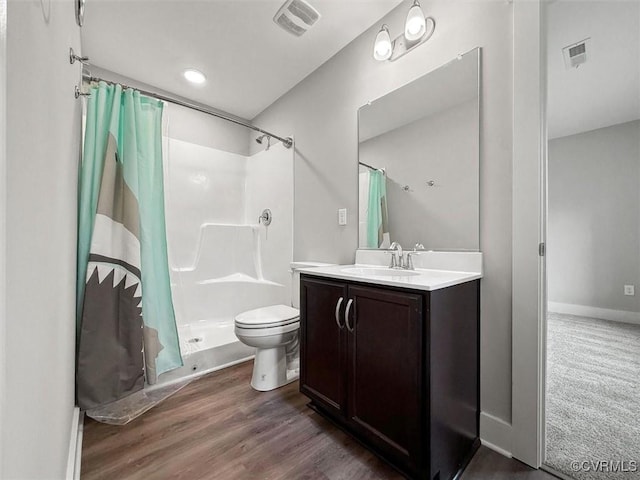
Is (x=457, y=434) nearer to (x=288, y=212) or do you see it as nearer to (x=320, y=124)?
(x=288, y=212)

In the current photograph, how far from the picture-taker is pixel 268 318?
5.99 feet

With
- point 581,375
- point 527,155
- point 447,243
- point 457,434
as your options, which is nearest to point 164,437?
point 457,434

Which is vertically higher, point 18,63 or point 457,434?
point 18,63

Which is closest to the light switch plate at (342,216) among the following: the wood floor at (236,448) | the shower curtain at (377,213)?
the shower curtain at (377,213)

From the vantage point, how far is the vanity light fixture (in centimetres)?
150

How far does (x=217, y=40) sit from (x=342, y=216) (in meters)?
1.55

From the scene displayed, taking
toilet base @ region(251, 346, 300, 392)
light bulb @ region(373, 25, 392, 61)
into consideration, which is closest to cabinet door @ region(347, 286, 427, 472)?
toilet base @ region(251, 346, 300, 392)

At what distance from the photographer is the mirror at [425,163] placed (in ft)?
4.64

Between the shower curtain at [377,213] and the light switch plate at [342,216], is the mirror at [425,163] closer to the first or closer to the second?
the shower curtain at [377,213]

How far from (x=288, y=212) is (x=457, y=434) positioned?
77.1 inches

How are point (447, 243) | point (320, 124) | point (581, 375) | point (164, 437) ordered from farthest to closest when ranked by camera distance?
point (320, 124) → point (581, 375) → point (447, 243) → point (164, 437)

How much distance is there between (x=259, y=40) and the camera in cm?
196

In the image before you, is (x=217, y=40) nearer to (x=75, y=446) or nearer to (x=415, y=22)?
(x=415, y=22)
